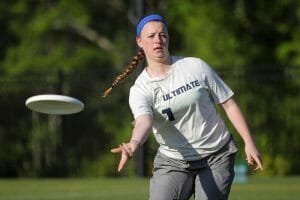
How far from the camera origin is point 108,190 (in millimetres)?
15086

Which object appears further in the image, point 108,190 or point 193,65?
point 108,190

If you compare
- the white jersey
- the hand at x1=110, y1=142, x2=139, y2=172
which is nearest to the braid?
the white jersey

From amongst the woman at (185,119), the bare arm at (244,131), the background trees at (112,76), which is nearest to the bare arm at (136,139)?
the woman at (185,119)

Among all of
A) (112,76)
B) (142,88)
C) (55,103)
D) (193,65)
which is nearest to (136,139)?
(142,88)

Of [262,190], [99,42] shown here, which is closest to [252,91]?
[262,190]

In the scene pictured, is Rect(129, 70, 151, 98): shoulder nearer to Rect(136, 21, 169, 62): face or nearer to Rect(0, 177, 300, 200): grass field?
Rect(136, 21, 169, 62): face

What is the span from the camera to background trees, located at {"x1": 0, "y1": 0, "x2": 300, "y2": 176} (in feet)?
66.7

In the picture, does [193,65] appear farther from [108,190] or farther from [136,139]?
[108,190]

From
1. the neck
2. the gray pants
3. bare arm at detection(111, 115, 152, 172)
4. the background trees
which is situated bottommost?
the gray pants

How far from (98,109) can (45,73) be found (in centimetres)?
173

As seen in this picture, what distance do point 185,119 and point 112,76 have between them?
44.5 ft

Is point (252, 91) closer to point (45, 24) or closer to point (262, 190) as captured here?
point (262, 190)

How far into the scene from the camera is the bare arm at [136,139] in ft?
19.1

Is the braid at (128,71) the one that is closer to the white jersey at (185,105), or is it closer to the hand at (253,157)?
the white jersey at (185,105)
